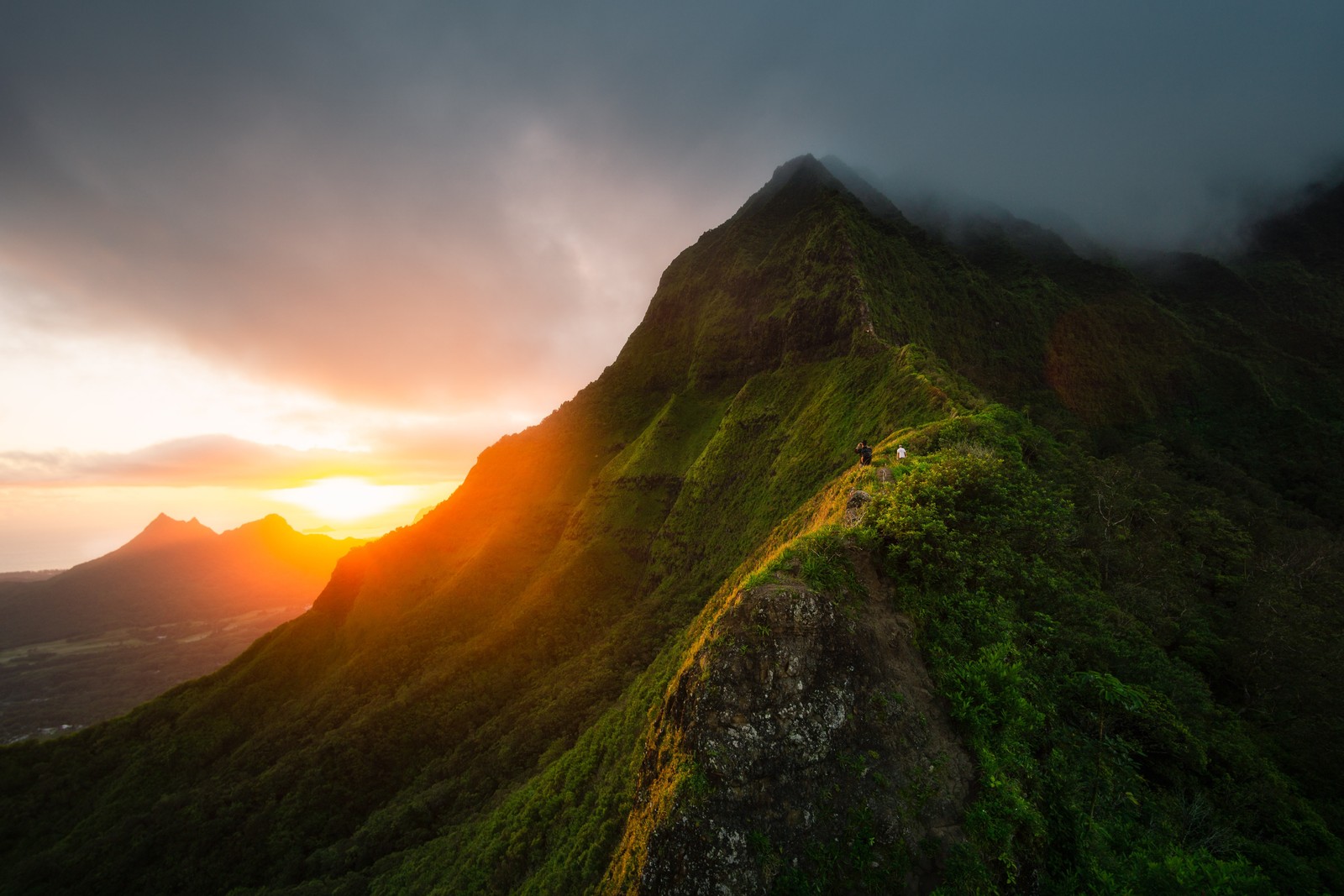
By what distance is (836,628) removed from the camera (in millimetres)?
12672

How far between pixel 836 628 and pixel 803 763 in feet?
11.2

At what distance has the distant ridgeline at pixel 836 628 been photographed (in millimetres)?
11266

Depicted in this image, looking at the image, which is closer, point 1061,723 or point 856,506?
point 1061,723

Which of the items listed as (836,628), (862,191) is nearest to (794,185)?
(862,191)

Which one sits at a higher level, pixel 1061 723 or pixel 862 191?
pixel 862 191

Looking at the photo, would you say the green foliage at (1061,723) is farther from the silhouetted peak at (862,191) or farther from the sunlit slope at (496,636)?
the silhouetted peak at (862,191)

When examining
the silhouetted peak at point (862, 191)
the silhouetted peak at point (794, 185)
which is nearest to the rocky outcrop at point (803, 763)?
the silhouetted peak at point (794, 185)

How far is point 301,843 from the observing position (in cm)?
4806

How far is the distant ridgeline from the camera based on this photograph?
11.3 metres

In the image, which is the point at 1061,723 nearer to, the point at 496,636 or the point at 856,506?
the point at 856,506

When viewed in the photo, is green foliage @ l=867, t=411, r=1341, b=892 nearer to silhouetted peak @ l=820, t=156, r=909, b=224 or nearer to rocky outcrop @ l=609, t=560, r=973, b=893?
rocky outcrop @ l=609, t=560, r=973, b=893

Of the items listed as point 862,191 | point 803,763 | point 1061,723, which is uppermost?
point 862,191

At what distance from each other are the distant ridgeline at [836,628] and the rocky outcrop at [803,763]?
0.09 meters

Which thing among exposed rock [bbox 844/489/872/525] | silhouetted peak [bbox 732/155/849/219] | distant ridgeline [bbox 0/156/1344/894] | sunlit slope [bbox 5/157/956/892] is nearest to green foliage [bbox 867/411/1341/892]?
distant ridgeline [bbox 0/156/1344/894]
